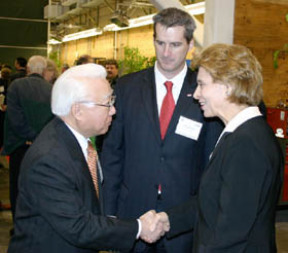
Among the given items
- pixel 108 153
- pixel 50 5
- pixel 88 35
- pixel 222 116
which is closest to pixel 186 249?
pixel 108 153

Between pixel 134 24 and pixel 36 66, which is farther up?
pixel 134 24

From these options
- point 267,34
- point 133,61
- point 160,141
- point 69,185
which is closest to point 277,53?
point 267,34

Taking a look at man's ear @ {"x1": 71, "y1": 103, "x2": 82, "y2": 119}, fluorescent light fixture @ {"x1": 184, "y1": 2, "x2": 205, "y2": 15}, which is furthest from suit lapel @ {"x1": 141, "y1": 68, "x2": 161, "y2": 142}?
fluorescent light fixture @ {"x1": 184, "y1": 2, "x2": 205, "y2": 15}

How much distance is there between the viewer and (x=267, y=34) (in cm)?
495

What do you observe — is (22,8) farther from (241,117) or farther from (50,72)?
(241,117)

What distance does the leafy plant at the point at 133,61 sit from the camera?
10.5 m

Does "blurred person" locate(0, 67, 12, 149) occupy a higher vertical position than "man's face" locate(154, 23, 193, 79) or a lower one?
lower

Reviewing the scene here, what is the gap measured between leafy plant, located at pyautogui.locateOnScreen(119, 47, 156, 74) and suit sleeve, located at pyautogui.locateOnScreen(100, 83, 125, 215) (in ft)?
24.6

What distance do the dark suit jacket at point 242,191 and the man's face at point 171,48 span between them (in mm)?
643

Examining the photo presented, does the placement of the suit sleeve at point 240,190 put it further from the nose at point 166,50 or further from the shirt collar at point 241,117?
the nose at point 166,50

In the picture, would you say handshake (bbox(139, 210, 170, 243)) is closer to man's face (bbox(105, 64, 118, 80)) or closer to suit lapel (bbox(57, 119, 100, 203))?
suit lapel (bbox(57, 119, 100, 203))

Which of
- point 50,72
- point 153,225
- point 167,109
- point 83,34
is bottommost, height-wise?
point 153,225

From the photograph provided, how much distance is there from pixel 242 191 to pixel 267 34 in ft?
11.9

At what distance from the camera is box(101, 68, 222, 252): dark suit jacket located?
7.51 feet
